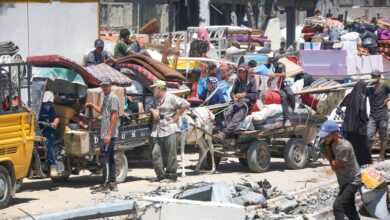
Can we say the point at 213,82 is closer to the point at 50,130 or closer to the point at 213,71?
the point at 213,71

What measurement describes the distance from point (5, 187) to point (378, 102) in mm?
9176

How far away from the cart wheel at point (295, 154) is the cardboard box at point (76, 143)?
4.85m

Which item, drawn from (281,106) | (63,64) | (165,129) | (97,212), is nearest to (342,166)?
(97,212)

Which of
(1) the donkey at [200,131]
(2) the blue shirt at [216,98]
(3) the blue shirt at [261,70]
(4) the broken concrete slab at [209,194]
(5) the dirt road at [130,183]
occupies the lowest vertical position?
(5) the dirt road at [130,183]

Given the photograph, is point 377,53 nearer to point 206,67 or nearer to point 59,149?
point 206,67

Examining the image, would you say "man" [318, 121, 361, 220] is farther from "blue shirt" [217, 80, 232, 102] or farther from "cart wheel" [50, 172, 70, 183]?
"blue shirt" [217, 80, 232, 102]

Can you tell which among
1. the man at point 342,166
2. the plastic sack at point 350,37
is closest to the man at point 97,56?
the man at point 342,166

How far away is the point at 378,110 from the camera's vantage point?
20.3 m

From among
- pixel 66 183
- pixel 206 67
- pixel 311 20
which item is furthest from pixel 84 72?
pixel 311 20

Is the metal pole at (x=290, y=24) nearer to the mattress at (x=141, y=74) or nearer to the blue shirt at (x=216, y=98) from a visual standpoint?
the blue shirt at (x=216, y=98)

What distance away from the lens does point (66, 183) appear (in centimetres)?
1648

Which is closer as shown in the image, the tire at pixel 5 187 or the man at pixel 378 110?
the tire at pixel 5 187

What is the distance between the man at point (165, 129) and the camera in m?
16.8

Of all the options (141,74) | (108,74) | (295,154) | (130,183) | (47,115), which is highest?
(108,74)
